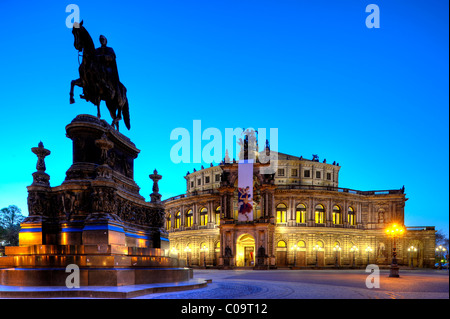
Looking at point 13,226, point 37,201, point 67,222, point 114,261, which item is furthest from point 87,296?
point 13,226

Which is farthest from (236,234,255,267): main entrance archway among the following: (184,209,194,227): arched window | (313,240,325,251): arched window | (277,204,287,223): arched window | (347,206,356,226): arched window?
(347,206,356,226): arched window

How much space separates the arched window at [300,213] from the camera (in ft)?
213

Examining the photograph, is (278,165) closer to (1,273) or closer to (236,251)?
(236,251)

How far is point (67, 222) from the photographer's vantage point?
13555mm

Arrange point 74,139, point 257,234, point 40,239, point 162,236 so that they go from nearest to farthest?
point 40,239 → point 74,139 → point 162,236 → point 257,234

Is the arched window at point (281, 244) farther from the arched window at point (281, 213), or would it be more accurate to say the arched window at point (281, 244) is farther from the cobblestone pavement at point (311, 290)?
the cobblestone pavement at point (311, 290)

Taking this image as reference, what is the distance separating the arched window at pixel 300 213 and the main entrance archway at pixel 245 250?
8260mm

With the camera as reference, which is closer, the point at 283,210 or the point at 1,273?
the point at 1,273

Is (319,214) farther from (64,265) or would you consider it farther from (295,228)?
(64,265)

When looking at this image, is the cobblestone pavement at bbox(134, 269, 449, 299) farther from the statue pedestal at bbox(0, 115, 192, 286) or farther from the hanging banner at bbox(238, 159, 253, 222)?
the hanging banner at bbox(238, 159, 253, 222)

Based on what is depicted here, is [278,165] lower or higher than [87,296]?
higher

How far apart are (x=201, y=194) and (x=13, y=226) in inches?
1242

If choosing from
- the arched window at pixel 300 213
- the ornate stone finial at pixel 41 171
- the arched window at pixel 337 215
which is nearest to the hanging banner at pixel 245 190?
the arched window at pixel 300 213

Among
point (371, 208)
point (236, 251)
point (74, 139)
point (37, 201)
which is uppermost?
point (74, 139)
